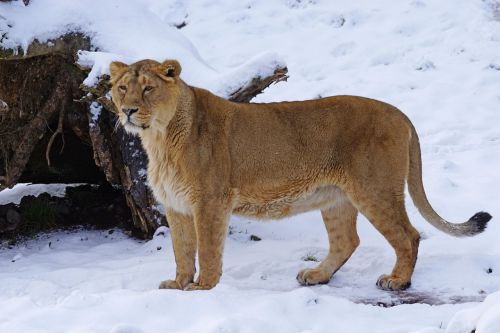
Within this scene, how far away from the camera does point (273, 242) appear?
7.79m

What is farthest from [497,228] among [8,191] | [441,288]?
[8,191]

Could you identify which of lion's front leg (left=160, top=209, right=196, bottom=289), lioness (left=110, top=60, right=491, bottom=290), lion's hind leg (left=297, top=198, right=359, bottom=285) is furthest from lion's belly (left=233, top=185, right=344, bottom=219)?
lion's front leg (left=160, top=209, right=196, bottom=289)

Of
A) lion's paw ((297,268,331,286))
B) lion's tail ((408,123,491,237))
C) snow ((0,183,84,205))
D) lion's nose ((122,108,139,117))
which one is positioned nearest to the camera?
lion's nose ((122,108,139,117))

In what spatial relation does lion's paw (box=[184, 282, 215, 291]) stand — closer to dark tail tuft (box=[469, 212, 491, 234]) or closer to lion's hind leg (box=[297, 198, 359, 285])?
lion's hind leg (box=[297, 198, 359, 285])

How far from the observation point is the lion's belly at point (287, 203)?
6547 mm

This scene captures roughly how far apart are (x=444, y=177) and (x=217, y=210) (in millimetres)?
3570

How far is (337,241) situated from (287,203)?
0.63m

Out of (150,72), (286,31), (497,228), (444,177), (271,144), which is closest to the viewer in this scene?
(150,72)

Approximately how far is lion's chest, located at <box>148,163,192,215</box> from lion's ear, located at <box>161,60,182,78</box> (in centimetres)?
71

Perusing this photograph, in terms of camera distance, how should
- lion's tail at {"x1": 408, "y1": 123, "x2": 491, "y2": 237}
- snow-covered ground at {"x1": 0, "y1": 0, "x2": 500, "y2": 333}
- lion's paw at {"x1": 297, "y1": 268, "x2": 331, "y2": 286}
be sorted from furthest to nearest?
lion's paw at {"x1": 297, "y1": 268, "x2": 331, "y2": 286}, lion's tail at {"x1": 408, "y1": 123, "x2": 491, "y2": 237}, snow-covered ground at {"x1": 0, "y1": 0, "x2": 500, "y2": 333}

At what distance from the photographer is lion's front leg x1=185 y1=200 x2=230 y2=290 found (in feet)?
20.5

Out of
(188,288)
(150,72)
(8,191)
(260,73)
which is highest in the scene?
(150,72)

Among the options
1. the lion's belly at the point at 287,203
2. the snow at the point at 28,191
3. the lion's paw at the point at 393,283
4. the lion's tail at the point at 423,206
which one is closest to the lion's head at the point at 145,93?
the lion's belly at the point at 287,203

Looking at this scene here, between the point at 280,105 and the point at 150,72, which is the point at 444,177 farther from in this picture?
the point at 150,72
